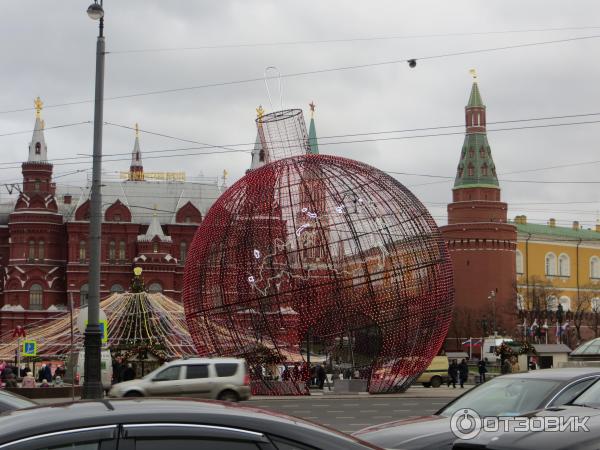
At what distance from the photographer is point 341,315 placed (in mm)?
29625

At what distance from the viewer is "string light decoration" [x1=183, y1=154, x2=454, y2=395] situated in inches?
1160

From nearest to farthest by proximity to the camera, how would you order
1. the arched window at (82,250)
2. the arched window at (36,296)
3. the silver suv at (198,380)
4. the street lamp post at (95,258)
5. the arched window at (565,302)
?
the street lamp post at (95,258) < the silver suv at (198,380) < the arched window at (36,296) < the arched window at (82,250) < the arched window at (565,302)

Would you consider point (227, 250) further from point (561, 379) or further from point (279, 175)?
point (561, 379)

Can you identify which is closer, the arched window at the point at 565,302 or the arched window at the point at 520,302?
the arched window at the point at 520,302

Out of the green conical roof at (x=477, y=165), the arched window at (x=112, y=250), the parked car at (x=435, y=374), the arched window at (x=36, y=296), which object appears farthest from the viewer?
the green conical roof at (x=477, y=165)

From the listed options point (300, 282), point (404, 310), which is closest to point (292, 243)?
point (300, 282)

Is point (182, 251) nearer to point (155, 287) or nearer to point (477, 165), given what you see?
point (155, 287)

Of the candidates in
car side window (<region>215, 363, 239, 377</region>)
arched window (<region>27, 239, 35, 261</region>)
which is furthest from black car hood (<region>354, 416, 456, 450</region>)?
arched window (<region>27, 239, 35, 261</region>)

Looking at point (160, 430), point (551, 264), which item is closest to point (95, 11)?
point (160, 430)

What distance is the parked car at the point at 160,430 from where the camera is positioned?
4.57 meters

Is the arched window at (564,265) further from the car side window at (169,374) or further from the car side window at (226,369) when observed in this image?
the car side window at (169,374)

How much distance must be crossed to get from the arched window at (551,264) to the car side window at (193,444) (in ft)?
383

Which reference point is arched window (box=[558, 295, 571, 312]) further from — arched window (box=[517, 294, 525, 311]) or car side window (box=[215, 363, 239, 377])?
car side window (box=[215, 363, 239, 377])

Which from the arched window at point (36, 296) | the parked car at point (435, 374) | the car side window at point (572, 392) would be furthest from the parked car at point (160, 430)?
the arched window at point (36, 296)
